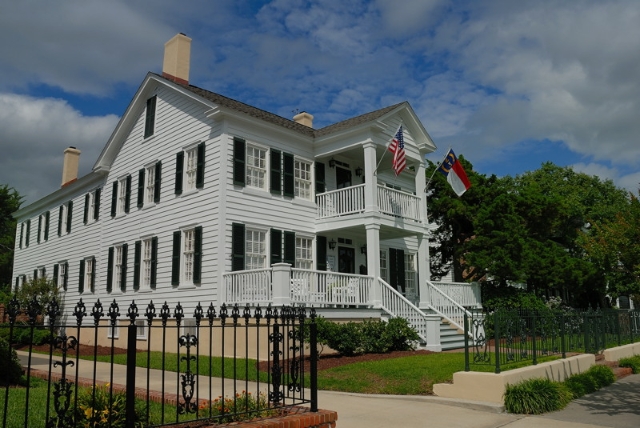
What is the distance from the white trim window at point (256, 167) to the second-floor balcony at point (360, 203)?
2.57 meters

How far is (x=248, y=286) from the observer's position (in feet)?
53.5

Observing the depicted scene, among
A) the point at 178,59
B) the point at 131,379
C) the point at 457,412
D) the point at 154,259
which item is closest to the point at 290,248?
the point at 154,259

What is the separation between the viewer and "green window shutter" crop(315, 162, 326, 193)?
20.9 metres

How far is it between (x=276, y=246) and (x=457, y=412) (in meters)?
10.8

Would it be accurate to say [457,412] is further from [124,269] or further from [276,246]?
[124,269]

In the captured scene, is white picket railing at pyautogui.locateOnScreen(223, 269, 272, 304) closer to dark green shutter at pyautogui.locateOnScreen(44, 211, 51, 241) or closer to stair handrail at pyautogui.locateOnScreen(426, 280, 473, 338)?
stair handrail at pyautogui.locateOnScreen(426, 280, 473, 338)

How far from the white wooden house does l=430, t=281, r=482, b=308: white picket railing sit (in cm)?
7

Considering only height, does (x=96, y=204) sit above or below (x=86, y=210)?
above

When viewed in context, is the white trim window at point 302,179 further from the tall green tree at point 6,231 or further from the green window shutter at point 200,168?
the tall green tree at point 6,231

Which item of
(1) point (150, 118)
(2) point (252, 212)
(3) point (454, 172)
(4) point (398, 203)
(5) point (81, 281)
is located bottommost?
(5) point (81, 281)

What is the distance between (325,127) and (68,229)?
15.1 metres

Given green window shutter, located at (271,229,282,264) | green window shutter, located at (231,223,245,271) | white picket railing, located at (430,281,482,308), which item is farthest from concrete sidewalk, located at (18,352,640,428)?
white picket railing, located at (430,281,482,308)

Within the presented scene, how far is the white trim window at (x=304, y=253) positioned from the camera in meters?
19.7

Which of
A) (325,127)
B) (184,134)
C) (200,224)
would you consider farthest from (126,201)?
(325,127)
